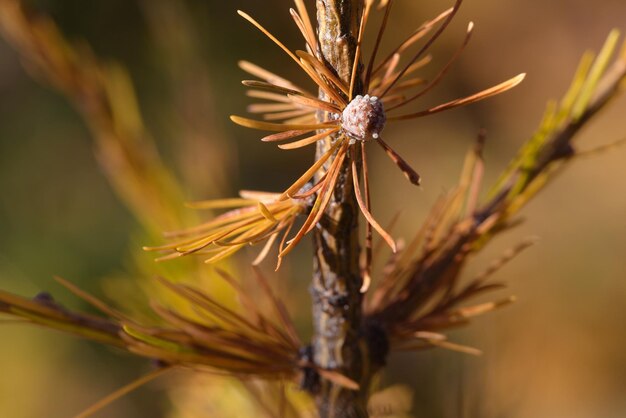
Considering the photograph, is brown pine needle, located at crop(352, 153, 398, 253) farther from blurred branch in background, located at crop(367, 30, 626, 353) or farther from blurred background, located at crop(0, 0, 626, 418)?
blurred background, located at crop(0, 0, 626, 418)

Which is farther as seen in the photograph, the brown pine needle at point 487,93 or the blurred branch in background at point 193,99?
the blurred branch in background at point 193,99

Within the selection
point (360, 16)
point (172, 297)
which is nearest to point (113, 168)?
point (172, 297)

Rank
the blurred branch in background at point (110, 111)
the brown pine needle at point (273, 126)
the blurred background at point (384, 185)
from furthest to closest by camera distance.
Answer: the blurred background at point (384, 185), the blurred branch in background at point (110, 111), the brown pine needle at point (273, 126)

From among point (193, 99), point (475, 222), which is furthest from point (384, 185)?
point (475, 222)

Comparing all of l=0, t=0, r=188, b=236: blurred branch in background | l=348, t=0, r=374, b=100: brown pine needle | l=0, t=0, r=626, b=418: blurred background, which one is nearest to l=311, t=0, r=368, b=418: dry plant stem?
l=348, t=0, r=374, b=100: brown pine needle

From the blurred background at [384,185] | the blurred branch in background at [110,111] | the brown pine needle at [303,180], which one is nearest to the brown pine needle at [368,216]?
the brown pine needle at [303,180]

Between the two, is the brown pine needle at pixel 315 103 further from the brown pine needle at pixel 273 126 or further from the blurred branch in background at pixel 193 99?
the blurred branch in background at pixel 193 99

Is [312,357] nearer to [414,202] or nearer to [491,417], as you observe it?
[491,417]

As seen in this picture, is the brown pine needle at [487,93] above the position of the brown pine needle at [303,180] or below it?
above
